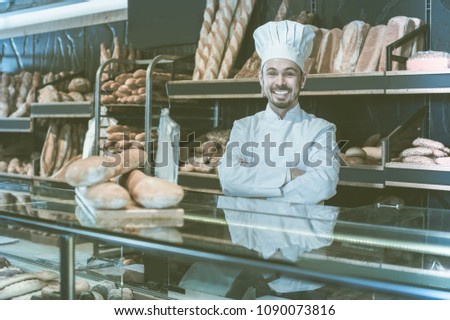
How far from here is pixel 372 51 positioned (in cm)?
274

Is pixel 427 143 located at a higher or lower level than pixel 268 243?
higher

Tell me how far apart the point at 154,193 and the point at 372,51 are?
1809 millimetres

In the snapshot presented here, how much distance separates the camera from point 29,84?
477 centimetres

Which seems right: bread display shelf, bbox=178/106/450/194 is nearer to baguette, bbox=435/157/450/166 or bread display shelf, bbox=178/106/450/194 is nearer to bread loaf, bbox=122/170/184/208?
baguette, bbox=435/157/450/166

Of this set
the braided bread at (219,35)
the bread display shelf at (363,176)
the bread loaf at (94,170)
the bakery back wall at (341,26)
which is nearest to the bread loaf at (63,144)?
the bakery back wall at (341,26)

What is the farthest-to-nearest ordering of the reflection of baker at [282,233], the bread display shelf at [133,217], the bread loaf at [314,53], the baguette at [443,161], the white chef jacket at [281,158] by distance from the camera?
the bread loaf at [314,53] → the baguette at [443,161] → the white chef jacket at [281,158] → the bread display shelf at [133,217] → the reflection of baker at [282,233]

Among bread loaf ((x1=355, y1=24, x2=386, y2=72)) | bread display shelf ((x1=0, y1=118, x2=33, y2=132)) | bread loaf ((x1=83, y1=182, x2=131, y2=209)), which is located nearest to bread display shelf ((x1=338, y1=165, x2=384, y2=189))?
bread loaf ((x1=355, y1=24, x2=386, y2=72))

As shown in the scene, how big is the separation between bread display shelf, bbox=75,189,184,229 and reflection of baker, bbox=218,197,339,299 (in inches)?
4.8

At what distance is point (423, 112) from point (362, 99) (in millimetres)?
368

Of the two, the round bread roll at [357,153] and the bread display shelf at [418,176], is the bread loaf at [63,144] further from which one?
the bread display shelf at [418,176]

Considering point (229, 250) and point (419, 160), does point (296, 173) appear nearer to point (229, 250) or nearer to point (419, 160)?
point (419, 160)

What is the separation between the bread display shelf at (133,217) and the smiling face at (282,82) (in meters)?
1.32

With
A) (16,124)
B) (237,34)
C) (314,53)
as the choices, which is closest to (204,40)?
(237,34)

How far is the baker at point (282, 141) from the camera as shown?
7.63ft
